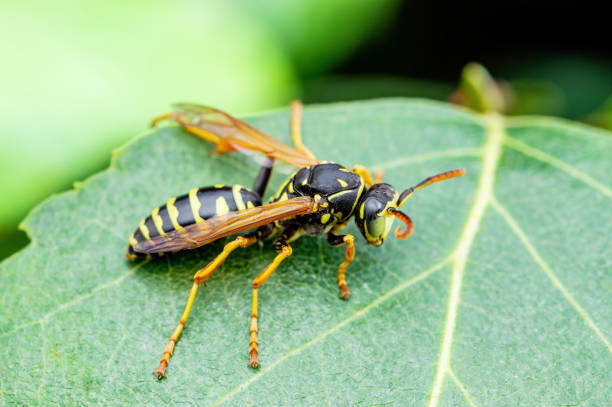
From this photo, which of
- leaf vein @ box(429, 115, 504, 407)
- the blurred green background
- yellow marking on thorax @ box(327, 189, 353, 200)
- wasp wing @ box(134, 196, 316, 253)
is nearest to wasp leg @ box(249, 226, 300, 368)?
wasp wing @ box(134, 196, 316, 253)

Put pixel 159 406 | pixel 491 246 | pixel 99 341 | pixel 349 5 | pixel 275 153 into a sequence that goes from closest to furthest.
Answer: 1. pixel 159 406
2. pixel 99 341
3. pixel 491 246
4. pixel 275 153
5. pixel 349 5

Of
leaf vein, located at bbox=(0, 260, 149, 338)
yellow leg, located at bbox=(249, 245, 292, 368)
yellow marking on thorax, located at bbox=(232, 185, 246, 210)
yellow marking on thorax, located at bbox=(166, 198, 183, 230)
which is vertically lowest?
leaf vein, located at bbox=(0, 260, 149, 338)

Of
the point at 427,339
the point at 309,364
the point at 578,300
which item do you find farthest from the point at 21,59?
the point at 578,300

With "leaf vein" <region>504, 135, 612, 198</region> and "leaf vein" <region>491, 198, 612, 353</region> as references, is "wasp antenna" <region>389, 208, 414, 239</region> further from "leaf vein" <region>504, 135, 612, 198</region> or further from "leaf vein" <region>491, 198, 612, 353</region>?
"leaf vein" <region>504, 135, 612, 198</region>

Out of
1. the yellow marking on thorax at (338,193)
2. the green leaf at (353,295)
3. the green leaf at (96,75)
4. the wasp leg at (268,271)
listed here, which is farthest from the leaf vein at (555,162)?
the green leaf at (96,75)

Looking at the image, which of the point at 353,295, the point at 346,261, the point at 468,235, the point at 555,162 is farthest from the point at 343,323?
the point at 555,162

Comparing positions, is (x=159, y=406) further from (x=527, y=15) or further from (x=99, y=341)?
(x=527, y=15)

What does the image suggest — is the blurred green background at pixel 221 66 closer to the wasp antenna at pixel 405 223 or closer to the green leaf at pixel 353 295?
the green leaf at pixel 353 295
